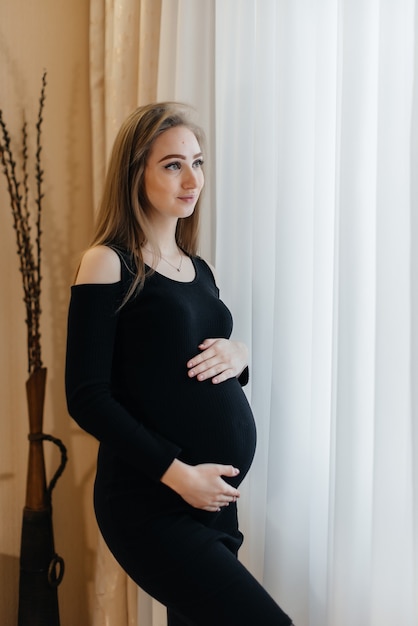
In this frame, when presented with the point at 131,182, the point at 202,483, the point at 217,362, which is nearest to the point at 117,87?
the point at 131,182

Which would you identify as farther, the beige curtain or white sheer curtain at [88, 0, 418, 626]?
the beige curtain

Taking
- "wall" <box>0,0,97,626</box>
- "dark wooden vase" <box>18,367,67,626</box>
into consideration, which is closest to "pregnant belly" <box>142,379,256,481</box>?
"dark wooden vase" <box>18,367,67,626</box>

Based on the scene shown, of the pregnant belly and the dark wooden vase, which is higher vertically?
the pregnant belly

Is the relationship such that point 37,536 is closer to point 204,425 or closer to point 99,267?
point 204,425

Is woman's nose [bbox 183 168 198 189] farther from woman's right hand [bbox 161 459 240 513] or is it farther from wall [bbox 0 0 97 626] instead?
wall [bbox 0 0 97 626]

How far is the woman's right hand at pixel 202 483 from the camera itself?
148 cm

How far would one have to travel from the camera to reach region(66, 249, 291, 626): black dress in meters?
1.46

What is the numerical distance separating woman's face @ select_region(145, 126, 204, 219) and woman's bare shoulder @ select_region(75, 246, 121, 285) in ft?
0.59

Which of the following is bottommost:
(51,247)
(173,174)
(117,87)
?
(51,247)

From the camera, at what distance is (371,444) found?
1586mm

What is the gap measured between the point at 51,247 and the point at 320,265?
3.31ft

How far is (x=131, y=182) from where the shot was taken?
5.34ft

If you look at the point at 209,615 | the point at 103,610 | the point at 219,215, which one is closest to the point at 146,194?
the point at 219,215

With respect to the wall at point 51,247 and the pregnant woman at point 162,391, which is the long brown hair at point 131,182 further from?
the wall at point 51,247
